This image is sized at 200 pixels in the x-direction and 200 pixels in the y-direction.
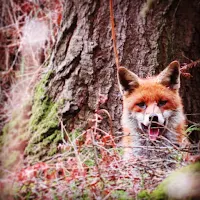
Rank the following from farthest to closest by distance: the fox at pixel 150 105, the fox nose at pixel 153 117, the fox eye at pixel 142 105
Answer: the fox eye at pixel 142 105, the fox at pixel 150 105, the fox nose at pixel 153 117

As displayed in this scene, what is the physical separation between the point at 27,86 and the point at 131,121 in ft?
10.0

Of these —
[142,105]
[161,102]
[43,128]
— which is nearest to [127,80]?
[142,105]

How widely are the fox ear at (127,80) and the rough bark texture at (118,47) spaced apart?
41 centimetres

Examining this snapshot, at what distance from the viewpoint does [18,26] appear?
8570 mm

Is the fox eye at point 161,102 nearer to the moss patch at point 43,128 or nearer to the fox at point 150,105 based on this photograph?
the fox at point 150,105

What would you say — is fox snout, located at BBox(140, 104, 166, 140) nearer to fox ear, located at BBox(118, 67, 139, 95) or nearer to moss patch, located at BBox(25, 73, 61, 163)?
fox ear, located at BBox(118, 67, 139, 95)

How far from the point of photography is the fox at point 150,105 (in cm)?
479

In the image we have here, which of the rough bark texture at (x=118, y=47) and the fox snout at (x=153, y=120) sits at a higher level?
the rough bark texture at (x=118, y=47)

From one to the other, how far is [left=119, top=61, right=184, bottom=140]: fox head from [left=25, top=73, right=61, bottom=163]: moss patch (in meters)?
1.01

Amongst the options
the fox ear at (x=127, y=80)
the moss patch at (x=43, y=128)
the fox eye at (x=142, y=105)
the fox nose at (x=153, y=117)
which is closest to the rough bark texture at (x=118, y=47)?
the moss patch at (x=43, y=128)

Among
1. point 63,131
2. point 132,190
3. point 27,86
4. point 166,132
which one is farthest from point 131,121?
point 27,86

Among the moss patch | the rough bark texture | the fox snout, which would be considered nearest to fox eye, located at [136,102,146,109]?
the fox snout

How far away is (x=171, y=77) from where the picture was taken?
494 cm

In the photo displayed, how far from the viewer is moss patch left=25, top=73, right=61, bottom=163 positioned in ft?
17.8
